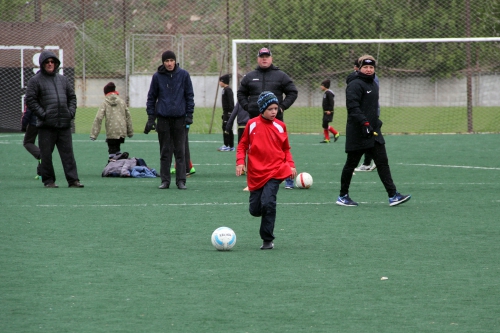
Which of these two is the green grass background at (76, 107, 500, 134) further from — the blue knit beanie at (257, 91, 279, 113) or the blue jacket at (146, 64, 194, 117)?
the blue knit beanie at (257, 91, 279, 113)

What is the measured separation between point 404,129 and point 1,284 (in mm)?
25560

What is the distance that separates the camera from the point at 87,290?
6180 mm

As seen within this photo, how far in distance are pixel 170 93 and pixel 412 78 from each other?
74.0 feet

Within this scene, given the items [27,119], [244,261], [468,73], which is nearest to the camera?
[244,261]

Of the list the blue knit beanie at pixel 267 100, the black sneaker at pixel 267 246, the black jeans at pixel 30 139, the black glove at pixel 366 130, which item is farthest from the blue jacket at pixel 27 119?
the black sneaker at pixel 267 246

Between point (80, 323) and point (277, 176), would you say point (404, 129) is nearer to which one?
point (277, 176)

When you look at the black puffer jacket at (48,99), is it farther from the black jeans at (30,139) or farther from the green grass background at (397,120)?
the green grass background at (397,120)

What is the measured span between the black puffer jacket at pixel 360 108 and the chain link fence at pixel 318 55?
17.7m

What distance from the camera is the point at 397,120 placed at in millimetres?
35469

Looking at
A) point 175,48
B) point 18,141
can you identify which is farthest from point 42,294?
point 175,48

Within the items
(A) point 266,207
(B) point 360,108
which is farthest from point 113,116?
(A) point 266,207

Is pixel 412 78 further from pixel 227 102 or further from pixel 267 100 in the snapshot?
pixel 267 100

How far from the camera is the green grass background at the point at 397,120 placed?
99.3 ft

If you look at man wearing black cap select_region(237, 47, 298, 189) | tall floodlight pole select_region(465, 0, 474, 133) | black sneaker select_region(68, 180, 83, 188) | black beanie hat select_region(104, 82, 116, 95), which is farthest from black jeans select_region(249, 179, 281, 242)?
tall floodlight pole select_region(465, 0, 474, 133)
